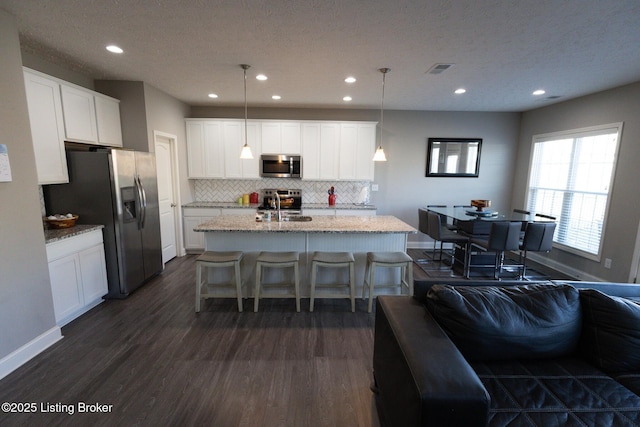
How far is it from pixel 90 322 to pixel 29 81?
2320 mm

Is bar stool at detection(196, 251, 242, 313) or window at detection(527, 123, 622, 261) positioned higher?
window at detection(527, 123, 622, 261)

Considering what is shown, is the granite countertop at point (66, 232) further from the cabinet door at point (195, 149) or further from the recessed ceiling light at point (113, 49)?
the cabinet door at point (195, 149)

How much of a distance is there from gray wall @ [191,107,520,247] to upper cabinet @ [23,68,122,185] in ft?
6.89

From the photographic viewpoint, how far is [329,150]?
5160 mm

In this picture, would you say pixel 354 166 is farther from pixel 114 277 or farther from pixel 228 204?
pixel 114 277

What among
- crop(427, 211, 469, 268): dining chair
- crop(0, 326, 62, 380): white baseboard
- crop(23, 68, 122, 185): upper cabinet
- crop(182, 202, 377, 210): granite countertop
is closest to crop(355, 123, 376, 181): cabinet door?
crop(182, 202, 377, 210): granite countertop

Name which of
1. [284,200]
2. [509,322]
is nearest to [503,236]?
[509,322]

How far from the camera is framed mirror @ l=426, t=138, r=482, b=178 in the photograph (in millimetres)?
5398

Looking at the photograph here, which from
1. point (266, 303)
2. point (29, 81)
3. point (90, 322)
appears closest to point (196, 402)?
point (266, 303)

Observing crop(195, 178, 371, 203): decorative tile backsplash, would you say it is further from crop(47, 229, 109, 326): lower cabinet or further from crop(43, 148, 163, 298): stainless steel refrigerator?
crop(47, 229, 109, 326): lower cabinet

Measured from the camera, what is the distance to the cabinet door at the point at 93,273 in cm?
292

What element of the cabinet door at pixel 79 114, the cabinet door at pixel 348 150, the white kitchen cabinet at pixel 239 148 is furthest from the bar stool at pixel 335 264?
the cabinet door at pixel 79 114

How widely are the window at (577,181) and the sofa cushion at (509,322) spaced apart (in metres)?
3.29

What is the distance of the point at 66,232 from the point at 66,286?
0.52m
